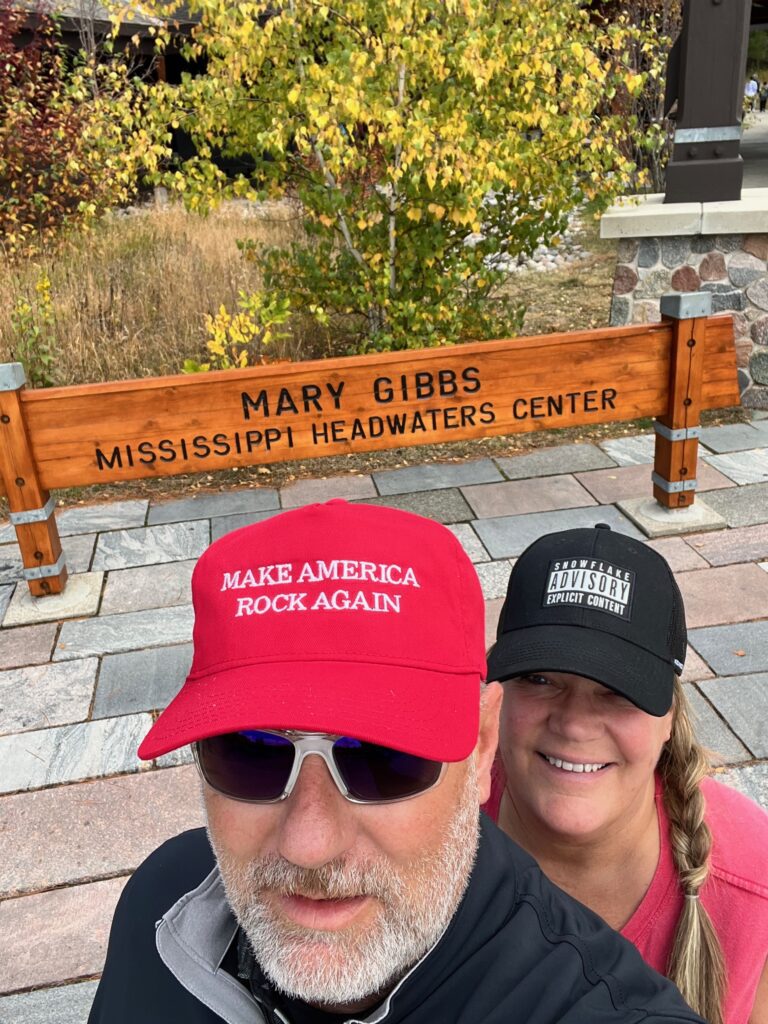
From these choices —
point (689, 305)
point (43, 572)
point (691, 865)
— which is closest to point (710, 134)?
point (689, 305)

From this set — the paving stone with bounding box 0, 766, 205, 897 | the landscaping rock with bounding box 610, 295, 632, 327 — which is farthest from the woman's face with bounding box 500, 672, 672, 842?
the landscaping rock with bounding box 610, 295, 632, 327

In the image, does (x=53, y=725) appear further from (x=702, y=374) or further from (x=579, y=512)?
(x=702, y=374)

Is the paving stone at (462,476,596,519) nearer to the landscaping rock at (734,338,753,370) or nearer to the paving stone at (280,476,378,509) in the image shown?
the paving stone at (280,476,378,509)

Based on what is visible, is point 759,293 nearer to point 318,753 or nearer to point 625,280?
point 625,280

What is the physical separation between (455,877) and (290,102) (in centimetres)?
512

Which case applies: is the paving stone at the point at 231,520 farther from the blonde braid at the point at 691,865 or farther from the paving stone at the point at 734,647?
the blonde braid at the point at 691,865

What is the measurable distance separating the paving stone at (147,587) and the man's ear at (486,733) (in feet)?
10.3

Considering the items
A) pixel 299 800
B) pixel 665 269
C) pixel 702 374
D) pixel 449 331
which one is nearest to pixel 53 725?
pixel 299 800

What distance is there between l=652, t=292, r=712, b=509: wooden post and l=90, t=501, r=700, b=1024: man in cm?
387

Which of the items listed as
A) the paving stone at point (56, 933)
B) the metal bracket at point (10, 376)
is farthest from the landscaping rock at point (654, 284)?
the paving stone at point (56, 933)

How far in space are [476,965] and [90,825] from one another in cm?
224

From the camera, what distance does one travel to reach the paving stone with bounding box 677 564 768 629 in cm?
393

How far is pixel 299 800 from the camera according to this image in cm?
113

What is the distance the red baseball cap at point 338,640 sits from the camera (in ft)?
3.67
